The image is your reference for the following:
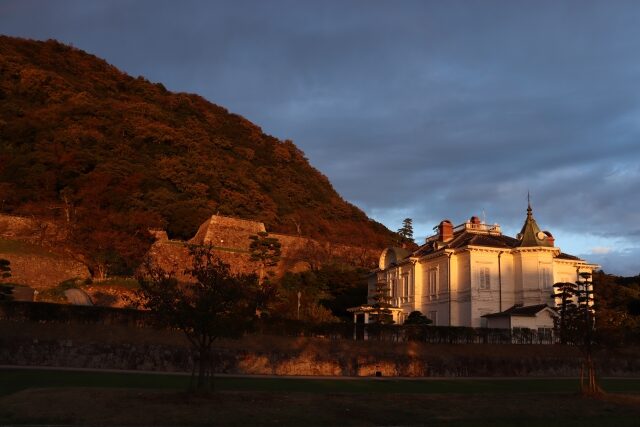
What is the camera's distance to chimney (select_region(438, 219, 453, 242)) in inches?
2076

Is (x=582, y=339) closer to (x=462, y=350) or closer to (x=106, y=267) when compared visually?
(x=462, y=350)

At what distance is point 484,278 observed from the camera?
46.3 metres

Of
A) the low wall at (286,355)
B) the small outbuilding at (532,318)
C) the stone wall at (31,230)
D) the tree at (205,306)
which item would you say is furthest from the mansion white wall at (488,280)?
the tree at (205,306)

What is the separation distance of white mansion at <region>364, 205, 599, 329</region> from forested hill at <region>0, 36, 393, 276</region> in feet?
62.7

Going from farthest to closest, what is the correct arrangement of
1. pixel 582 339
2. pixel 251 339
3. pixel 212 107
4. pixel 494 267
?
1. pixel 212 107
2. pixel 494 267
3. pixel 251 339
4. pixel 582 339

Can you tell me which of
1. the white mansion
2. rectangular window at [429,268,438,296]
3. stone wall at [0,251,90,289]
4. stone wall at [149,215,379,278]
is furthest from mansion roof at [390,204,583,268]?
stone wall at [0,251,90,289]

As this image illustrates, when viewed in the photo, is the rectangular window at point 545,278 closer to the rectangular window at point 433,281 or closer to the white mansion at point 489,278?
the white mansion at point 489,278

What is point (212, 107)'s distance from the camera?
106312 mm

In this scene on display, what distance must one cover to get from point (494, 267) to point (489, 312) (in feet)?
11.7

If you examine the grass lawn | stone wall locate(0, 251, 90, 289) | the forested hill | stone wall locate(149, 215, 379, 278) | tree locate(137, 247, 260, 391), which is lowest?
the grass lawn

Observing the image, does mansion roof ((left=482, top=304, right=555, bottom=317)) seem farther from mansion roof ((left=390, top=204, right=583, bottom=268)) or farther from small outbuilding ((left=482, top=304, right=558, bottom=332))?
mansion roof ((left=390, top=204, right=583, bottom=268))

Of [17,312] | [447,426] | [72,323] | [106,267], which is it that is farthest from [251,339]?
[106,267]

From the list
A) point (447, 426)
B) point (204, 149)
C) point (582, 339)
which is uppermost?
point (204, 149)

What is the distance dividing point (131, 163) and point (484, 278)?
4087 centimetres
